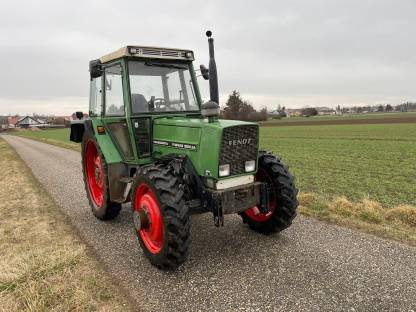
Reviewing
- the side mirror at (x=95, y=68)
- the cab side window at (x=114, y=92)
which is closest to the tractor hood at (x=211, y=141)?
the cab side window at (x=114, y=92)

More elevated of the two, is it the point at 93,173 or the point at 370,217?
the point at 93,173

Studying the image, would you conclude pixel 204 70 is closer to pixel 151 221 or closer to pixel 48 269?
pixel 151 221

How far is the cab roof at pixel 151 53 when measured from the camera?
479 centimetres

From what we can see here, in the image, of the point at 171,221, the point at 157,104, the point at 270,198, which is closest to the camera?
the point at 171,221

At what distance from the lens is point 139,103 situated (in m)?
4.99

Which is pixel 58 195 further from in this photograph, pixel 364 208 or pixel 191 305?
pixel 364 208

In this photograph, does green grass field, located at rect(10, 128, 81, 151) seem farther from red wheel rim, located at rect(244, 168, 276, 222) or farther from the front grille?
the front grille

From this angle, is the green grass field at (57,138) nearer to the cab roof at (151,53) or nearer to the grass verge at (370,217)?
the cab roof at (151,53)

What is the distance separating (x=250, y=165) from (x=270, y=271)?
1309mm

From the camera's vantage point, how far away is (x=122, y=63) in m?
4.92

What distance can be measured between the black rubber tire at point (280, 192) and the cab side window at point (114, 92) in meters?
2.23

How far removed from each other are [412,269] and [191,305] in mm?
2493

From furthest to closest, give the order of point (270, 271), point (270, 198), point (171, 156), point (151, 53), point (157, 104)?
point (157, 104) → point (151, 53) → point (270, 198) → point (171, 156) → point (270, 271)

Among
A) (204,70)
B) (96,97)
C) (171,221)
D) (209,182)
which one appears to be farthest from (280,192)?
(96,97)
